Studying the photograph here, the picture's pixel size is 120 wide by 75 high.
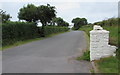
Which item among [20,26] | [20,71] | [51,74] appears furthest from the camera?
[20,26]

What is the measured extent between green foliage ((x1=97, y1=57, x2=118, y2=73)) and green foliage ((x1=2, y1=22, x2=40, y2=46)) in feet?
32.0

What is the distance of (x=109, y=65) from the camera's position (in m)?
6.92

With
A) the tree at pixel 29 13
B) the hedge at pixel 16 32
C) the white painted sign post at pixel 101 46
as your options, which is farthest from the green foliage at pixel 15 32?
the white painted sign post at pixel 101 46

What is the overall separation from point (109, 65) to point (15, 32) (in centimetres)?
1257

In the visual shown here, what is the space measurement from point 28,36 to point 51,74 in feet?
53.1

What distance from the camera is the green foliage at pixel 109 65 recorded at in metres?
6.23

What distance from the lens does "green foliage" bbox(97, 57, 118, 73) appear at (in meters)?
6.23

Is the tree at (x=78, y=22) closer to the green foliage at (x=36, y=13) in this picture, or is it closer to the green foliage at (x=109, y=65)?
the green foliage at (x=36, y=13)

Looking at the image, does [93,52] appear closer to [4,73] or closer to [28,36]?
[4,73]

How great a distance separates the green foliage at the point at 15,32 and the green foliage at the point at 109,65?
9748mm

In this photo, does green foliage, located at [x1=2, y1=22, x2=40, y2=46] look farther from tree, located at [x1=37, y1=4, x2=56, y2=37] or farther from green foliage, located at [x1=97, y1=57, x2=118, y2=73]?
green foliage, located at [x1=97, y1=57, x2=118, y2=73]

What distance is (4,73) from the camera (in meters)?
6.41

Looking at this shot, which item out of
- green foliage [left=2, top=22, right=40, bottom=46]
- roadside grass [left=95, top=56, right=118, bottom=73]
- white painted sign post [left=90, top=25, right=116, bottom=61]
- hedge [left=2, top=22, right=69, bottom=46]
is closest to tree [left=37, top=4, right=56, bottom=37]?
hedge [left=2, top=22, right=69, bottom=46]

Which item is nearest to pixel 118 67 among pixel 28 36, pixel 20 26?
pixel 20 26
